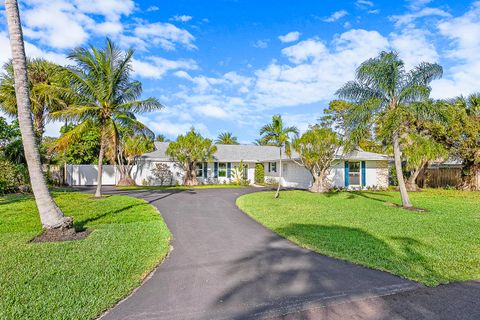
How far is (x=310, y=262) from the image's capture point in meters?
5.57

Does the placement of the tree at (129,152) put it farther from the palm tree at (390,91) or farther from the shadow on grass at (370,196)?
the palm tree at (390,91)

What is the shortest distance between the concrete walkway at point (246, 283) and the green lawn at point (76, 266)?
346 millimetres

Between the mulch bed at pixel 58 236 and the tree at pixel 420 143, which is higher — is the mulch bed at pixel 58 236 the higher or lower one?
the lower one

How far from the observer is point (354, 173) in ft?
71.9

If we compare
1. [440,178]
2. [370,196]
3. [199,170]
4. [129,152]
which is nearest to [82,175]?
[129,152]

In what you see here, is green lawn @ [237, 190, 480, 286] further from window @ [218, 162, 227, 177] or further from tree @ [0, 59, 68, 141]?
tree @ [0, 59, 68, 141]

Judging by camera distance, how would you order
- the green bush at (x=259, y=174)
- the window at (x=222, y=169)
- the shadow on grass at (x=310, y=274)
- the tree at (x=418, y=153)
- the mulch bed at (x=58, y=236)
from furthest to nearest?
the window at (x=222, y=169) → the green bush at (x=259, y=174) → the tree at (x=418, y=153) → the mulch bed at (x=58, y=236) → the shadow on grass at (x=310, y=274)

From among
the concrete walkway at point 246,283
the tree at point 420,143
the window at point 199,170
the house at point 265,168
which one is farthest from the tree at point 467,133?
the window at point 199,170

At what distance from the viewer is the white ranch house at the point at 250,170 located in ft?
71.1

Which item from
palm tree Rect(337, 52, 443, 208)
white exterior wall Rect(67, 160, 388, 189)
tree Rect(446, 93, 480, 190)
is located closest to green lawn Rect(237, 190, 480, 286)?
palm tree Rect(337, 52, 443, 208)

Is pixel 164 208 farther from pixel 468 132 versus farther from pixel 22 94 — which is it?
pixel 468 132

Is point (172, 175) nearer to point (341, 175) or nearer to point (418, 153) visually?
point (341, 175)

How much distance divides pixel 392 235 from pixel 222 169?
2127 cm

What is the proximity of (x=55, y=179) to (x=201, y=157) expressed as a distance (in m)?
12.4
